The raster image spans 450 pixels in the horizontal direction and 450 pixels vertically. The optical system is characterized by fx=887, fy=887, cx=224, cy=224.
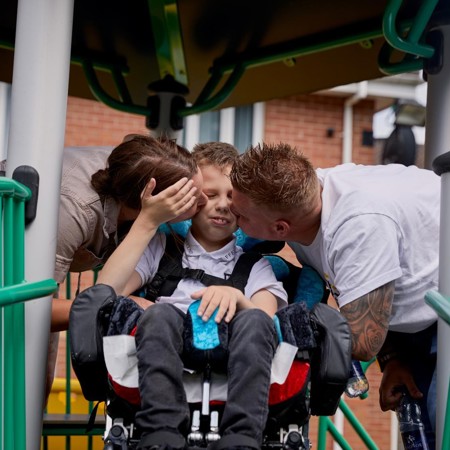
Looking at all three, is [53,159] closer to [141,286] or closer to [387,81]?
[141,286]

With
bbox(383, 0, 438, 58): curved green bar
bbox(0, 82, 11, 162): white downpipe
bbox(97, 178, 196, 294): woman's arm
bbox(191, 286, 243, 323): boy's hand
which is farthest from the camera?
bbox(0, 82, 11, 162): white downpipe

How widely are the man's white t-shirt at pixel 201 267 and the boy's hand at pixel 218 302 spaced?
34 centimetres

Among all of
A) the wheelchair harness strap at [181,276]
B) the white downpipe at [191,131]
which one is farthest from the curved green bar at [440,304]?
the white downpipe at [191,131]

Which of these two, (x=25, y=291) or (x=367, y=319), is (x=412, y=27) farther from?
(x=25, y=291)

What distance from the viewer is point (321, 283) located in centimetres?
297

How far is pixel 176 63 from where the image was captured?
4414 millimetres

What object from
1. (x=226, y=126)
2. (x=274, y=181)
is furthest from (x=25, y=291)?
(x=226, y=126)

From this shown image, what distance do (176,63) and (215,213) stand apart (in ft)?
5.21

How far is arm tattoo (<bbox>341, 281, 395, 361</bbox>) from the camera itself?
8.44 ft

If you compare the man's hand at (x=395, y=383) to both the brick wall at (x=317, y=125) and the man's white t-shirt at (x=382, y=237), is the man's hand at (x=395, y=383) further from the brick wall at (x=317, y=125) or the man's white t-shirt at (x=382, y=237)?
the brick wall at (x=317, y=125)

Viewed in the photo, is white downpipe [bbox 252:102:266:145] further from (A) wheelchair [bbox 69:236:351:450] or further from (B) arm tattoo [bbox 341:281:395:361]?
(A) wheelchair [bbox 69:236:351:450]

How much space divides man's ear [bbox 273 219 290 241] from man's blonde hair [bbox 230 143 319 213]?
6 centimetres

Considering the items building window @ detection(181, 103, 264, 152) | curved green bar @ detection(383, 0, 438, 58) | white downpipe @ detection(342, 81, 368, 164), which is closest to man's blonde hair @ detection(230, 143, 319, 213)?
curved green bar @ detection(383, 0, 438, 58)

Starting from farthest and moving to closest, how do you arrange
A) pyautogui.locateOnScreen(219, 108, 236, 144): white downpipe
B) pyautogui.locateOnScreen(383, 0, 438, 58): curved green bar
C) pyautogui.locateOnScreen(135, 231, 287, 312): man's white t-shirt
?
pyautogui.locateOnScreen(219, 108, 236, 144): white downpipe, pyautogui.locateOnScreen(383, 0, 438, 58): curved green bar, pyautogui.locateOnScreen(135, 231, 287, 312): man's white t-shirt
